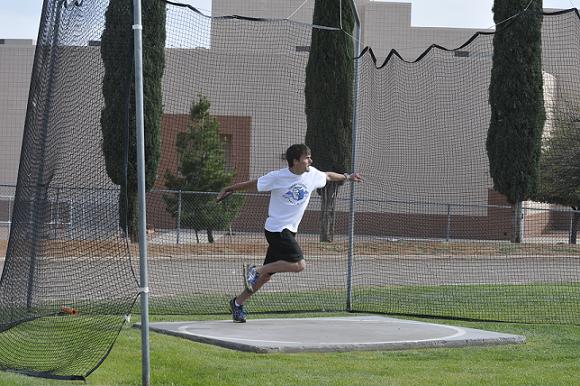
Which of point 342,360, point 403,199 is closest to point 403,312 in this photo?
point 403,199

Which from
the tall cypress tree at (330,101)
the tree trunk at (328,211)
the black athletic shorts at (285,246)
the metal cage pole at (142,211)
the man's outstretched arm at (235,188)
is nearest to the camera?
the metal cage pole at (142,211)

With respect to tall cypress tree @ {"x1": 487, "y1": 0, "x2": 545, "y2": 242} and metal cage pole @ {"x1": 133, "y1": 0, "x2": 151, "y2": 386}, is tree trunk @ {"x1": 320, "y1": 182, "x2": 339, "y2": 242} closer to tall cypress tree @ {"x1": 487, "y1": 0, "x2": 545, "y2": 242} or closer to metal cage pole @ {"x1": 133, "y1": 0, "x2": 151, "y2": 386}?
tall cypress tree @ {"x1": 487, "y1": 0, "x2": 545, "y2": 242}

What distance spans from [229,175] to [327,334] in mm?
9658

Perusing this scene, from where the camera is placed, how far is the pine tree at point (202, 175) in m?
14.9

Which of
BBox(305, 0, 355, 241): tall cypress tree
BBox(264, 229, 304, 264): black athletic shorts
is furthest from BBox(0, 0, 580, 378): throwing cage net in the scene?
BBox(264, 229, 304, 264): black athletic shorts

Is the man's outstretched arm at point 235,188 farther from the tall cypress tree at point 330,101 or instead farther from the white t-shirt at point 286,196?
the tall cypress tree at point 330,101

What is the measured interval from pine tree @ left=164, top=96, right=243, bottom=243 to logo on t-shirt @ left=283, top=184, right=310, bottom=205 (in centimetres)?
236

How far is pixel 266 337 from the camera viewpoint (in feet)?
33.0

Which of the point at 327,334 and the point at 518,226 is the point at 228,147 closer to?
the point at 327,334

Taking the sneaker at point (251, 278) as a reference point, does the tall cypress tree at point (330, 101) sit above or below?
above

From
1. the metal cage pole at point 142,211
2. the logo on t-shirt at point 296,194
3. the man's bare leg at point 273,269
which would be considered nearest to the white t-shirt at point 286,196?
the logo on t-shirt at point 296,194

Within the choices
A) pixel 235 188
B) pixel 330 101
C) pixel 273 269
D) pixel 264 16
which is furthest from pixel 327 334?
pixel 264 16

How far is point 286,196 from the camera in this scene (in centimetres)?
1119

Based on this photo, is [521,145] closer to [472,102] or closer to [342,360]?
[472,102]
